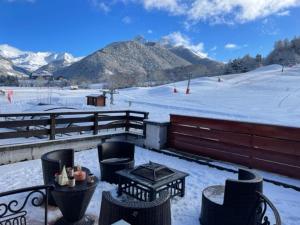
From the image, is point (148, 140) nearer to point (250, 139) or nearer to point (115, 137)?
point (115, 137)

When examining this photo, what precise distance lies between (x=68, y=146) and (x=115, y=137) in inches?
63.6

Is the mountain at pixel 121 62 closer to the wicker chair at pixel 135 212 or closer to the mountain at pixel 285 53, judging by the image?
the mountain at pixel 285 53

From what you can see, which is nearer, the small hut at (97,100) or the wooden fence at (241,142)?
the wooden fence at (241,142)

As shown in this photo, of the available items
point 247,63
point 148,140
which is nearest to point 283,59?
point 247,63

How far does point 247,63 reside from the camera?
85.5 m

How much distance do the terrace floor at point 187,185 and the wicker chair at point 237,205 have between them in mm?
462

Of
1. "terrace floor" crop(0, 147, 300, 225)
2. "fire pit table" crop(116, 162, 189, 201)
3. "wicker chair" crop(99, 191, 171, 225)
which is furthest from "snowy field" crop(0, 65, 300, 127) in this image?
"wicker chair" crop(99, 191, 171, 225)

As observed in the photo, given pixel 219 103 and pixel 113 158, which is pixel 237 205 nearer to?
pixel 113 158

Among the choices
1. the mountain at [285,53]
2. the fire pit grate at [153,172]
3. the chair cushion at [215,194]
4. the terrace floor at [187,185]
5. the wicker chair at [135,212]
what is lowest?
the terrace floor at [187,185]

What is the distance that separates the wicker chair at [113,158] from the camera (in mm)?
4969

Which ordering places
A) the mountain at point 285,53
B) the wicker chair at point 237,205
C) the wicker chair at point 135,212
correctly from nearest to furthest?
the wicker chair at point 135,212 → the wicker chair at point 237,205 → the mountain at point 285,53

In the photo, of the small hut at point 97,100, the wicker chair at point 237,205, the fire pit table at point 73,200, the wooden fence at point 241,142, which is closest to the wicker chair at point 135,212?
the fire pit table at point 73,200

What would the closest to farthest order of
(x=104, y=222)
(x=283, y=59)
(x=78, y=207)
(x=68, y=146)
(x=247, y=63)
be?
(x=104, y=222) → (x=78, y=207) → (x=68, y=146) → (x=283, y=59) → (x=247, y=63)

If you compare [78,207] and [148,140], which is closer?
[78,207]
